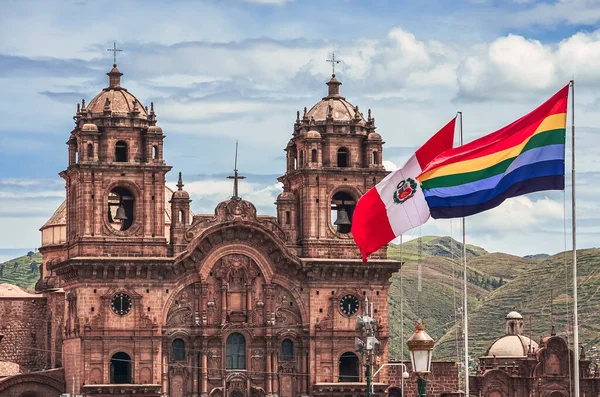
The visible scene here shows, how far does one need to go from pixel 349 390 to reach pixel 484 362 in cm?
3196

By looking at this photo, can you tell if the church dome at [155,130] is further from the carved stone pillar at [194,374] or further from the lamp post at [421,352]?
the lamp post at [421,352]

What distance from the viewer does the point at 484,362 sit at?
131 m

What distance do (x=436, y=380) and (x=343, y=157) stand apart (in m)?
14.4

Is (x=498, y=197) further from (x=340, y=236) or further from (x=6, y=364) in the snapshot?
(x=6, y=364)

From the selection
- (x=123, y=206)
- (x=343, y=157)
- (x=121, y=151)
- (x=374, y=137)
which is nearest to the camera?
(x=123, y=206)

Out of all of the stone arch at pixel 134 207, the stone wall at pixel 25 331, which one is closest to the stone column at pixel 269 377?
the stone arch at pixel 134 207

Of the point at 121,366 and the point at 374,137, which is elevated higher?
the point at 374,137

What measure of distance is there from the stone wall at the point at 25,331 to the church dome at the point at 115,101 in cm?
1472

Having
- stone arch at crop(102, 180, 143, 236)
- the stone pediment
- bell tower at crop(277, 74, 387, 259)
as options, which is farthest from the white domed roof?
stone arch at crop(102, 180, 143, 236)

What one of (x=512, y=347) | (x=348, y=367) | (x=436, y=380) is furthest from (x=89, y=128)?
(x=512, y=347)

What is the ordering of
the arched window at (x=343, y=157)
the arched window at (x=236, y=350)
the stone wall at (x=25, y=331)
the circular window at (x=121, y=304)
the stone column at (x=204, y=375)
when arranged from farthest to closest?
the stone wall at (x=25, y=331), the arched window at (x=343, y=157), the arched window at (x=236, y=350), the stone column at (x=204, y=375), the circular window at (x=121, y=304)

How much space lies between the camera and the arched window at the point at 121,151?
10106cm

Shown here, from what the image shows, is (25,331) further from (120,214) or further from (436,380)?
(436,380)

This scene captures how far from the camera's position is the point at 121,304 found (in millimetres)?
99062
